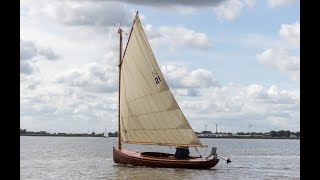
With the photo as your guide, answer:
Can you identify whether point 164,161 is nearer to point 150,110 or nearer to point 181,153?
point 181,153

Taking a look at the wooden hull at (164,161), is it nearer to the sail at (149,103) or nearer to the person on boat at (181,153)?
the person on boat at (181,153)

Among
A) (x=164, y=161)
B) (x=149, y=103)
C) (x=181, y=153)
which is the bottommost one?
(x=164, y=161)

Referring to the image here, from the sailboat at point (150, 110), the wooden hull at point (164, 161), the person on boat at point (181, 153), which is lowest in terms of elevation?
the wooden hull at point (164, 161)

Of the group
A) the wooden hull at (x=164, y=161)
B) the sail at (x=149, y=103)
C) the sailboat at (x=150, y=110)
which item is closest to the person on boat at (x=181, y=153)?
the sailboat at (x=150, y=110)

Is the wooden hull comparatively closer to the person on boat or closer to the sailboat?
the sailboat

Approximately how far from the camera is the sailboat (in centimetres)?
4225

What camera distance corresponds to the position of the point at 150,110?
42969 millimetres

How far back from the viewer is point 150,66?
42.7 m

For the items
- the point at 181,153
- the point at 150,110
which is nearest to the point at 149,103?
the point at 150,110

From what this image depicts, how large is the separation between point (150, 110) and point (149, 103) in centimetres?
60

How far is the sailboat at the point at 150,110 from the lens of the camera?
42.2m

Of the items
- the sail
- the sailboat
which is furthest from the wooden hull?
the sail
